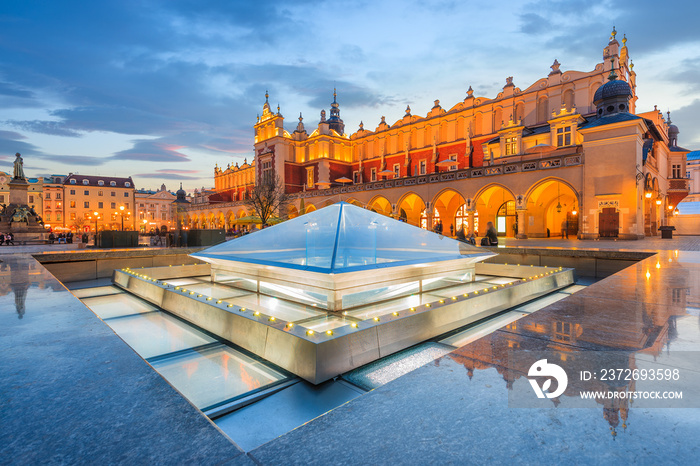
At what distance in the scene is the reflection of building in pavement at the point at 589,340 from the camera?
1.73 meters

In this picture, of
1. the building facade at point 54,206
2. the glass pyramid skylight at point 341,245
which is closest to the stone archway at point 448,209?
the glass pyramid skylight at point 341,245

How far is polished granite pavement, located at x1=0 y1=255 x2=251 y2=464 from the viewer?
3.70ft

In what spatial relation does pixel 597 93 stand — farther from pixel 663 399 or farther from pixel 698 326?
pixel 663 399

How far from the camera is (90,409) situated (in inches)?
56.2

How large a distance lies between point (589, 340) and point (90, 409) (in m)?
2.75

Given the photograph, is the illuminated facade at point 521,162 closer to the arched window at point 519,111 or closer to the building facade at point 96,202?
the arched window at point 519,111

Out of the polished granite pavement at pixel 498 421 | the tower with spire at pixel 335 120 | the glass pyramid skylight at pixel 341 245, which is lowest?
the polished granite pavement at pixel 498 421

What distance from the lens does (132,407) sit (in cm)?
144

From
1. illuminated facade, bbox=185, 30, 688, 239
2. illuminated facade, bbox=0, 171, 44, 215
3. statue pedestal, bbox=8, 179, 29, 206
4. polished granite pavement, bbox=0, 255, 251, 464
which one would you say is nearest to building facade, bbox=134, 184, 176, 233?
illuminated facade, bbox=0, 171, 44, 215

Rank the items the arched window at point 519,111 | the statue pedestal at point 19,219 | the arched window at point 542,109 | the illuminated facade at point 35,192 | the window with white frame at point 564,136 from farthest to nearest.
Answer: the illuminated facade at point 35,192 → the arched window at point 519,111 → the arched window at point 542,109 → the window with white frame at point 564,136 → the statue pedestal at point 19,219

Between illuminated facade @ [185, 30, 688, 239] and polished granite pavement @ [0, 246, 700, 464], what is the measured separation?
2054 centimetres

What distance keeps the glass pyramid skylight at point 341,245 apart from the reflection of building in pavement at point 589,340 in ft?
10.5

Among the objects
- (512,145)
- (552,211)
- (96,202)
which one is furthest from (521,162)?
(96,202)

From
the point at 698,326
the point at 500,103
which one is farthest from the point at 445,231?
the point at 698,326
